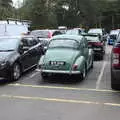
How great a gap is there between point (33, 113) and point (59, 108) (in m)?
0.68

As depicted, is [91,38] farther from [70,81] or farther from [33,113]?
[33,113]

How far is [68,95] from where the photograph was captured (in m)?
8.92

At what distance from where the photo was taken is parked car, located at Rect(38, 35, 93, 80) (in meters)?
10.7

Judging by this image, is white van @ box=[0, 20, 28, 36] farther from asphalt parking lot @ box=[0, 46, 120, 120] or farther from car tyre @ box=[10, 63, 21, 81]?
asphalt parking lot @ box=[0, 46, 120, 120]

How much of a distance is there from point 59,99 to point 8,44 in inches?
166

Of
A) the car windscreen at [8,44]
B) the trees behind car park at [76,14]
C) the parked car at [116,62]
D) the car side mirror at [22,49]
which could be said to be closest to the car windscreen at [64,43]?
the car side mirror at [22,49]

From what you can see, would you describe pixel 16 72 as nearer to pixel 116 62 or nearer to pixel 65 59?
pixel 65 59

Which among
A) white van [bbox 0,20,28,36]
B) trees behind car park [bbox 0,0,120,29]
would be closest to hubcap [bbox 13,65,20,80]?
white van [bbox 0,20,28,36]

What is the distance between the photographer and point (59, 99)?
8477 millimetres

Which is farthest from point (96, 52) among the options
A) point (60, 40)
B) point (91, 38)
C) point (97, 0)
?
point (97, 0)

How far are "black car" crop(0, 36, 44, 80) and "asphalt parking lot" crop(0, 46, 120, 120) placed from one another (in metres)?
0.35

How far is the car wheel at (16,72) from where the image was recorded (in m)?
10.8

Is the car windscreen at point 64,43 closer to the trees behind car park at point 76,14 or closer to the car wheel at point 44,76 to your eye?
the car wheel at point 44,76

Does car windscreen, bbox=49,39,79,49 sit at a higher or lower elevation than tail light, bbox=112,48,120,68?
higher
